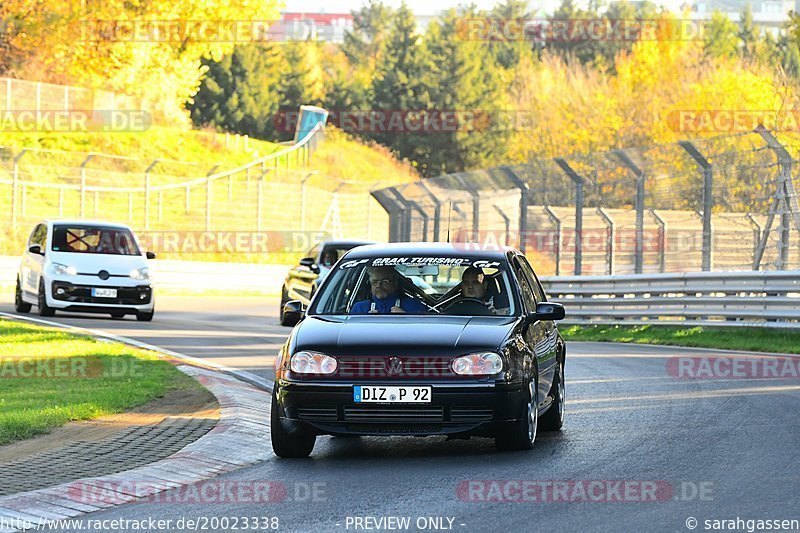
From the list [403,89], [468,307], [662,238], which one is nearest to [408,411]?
[468,307]

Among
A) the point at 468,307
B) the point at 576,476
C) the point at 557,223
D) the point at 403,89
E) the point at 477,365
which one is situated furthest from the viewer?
the point at 403,89

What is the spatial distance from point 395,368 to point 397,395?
0.58 feet

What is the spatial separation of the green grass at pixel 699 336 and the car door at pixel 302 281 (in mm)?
4334

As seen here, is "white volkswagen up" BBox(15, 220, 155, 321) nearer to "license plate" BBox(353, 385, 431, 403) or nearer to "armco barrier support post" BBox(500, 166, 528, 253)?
"armco barrier support post" BBox(500, 166, 528, 253)

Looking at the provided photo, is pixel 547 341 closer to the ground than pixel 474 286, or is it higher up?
closer to the ground

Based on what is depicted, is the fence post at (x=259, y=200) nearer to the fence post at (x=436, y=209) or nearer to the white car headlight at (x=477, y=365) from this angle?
the fence post at (x=436, y=209)

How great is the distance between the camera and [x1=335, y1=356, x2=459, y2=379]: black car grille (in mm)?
9000

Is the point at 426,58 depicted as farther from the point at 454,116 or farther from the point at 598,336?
the point at 598,336

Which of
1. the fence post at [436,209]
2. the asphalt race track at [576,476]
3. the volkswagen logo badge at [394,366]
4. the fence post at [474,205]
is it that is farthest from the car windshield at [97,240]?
the volkswagen logo badge at [394,366]

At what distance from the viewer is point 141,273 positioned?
2311 cm

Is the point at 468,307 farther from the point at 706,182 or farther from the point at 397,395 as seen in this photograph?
the point at 706,182

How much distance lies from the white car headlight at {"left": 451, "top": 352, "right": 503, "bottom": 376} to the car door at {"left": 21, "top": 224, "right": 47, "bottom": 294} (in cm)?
1504

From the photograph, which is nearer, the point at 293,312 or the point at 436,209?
the point at 293,312

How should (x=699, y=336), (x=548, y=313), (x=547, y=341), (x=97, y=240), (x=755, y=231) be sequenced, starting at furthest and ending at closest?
(x=97, y=240)
(x=699, y=336)
(x=755, y=231)
(x=547, y=341)
(x=548, y=313)
